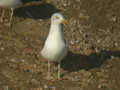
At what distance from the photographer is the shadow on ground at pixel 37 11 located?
37.9ft

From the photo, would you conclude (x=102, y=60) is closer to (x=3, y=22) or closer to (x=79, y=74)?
(x=79, y=74)

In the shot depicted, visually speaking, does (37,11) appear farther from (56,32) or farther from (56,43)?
(56,43)

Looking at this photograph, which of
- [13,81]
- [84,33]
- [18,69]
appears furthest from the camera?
[84,33]

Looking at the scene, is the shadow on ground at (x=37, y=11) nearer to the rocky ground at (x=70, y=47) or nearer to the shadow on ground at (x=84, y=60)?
the rocky ground at (x=70, y=47)

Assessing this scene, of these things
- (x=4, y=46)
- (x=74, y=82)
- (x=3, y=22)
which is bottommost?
(x=74, y=82)

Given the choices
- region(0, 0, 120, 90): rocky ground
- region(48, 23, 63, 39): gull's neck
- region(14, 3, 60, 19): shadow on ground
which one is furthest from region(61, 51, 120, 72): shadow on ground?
region(14, 3, 60, 19): shadow on ground

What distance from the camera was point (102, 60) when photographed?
957 cm

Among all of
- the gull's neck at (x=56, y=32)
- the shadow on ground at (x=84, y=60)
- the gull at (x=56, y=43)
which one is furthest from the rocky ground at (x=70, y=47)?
the gull's neck at (x=56, y=32)

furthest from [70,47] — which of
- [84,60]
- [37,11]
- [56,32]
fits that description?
[37,11]

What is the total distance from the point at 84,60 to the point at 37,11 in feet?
11.0

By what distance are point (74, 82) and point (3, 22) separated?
3.87m

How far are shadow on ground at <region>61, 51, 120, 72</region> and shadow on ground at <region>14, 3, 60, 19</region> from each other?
2.54m

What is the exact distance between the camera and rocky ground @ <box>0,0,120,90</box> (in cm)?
833

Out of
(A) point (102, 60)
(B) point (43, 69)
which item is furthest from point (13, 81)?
(A) point (102, 60)
